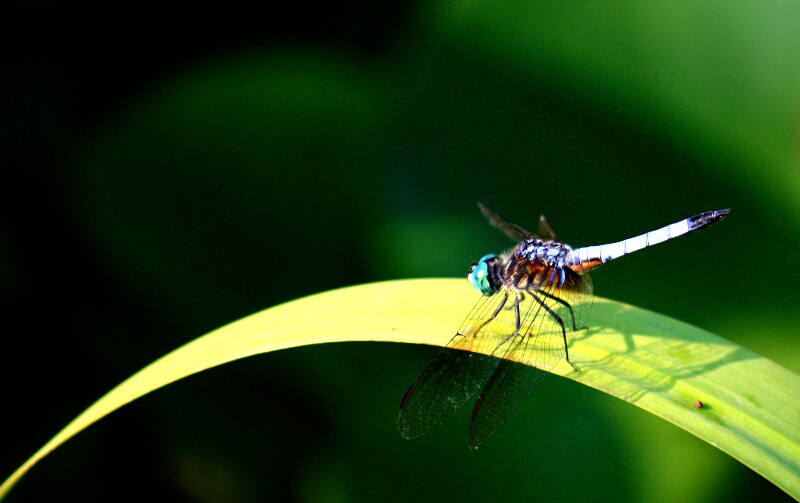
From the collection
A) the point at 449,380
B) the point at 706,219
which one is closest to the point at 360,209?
the point at 449,380

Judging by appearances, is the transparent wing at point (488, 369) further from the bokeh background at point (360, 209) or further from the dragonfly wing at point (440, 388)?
the bokeh background at point (360, 209)

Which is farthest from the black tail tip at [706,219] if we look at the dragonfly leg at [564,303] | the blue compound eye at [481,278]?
the blue compound eye at [481,278]

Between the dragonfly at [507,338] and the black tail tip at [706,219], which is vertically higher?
the black tail tip at [706,219]

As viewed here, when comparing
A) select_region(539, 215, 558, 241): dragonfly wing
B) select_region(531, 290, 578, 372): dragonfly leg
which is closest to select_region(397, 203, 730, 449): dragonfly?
select_region(531, 290, 578, 372): dragonfly leg

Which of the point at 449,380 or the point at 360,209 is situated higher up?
the point at 360,209

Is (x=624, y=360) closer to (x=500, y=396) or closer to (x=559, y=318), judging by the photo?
(x=559, y=318)

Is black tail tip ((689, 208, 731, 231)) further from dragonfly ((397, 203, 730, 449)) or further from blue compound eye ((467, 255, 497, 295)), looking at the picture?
blue compound eye ((467, 255, 497, 295))
